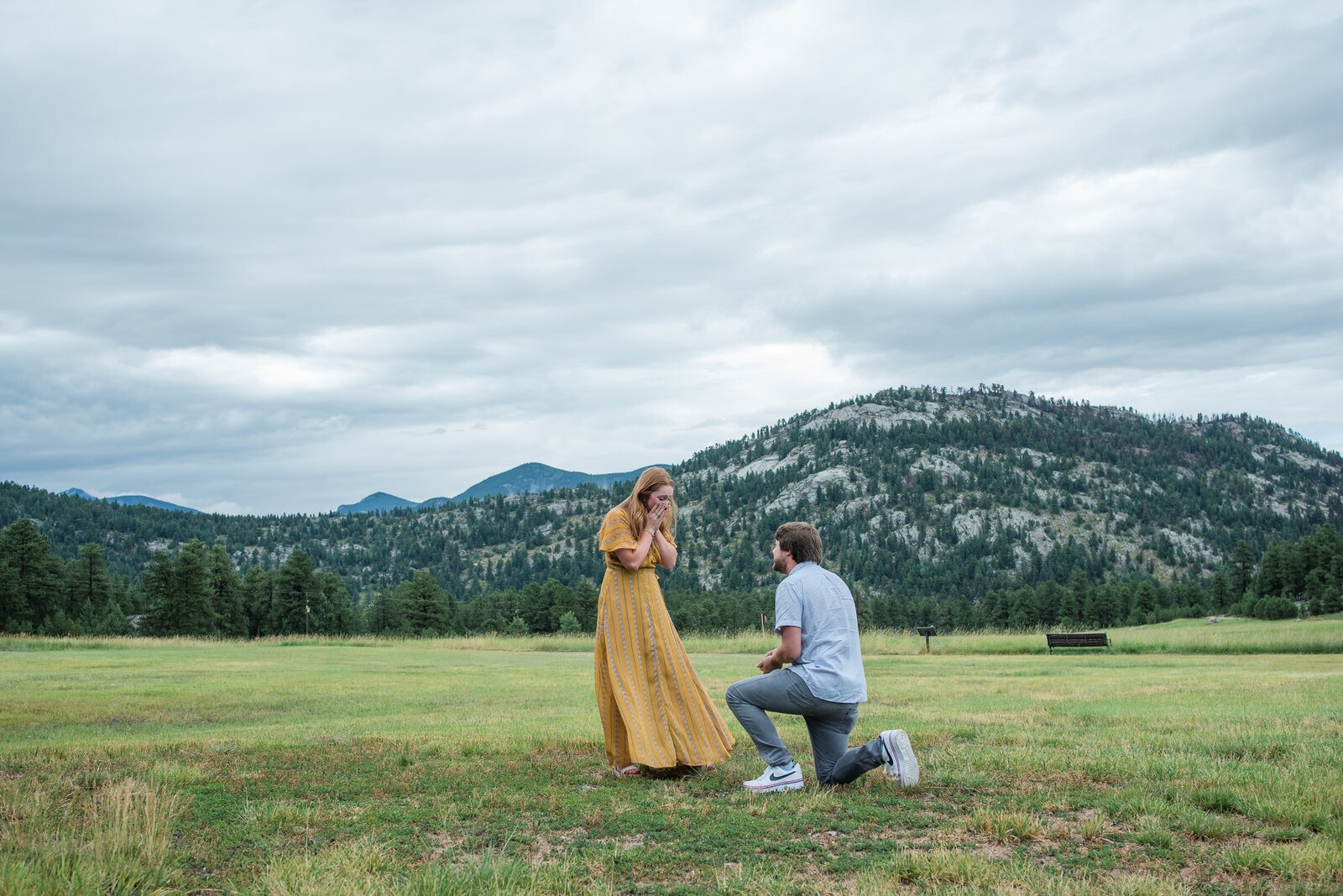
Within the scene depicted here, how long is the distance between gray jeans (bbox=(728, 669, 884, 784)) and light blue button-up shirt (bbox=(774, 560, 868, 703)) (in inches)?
4.2

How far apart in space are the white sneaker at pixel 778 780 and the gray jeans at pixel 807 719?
0.22 ft

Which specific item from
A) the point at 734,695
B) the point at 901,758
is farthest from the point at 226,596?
the point at 901,758

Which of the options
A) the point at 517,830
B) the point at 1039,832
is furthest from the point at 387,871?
the point at 1039,832

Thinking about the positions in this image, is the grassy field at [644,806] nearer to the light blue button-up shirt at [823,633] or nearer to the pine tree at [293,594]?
the light blue button-up shirt at [823,633]

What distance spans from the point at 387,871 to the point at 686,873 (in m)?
1.55

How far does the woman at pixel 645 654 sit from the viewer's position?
7.29 meters

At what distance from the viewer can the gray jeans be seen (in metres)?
6.42

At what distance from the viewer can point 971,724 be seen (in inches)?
398

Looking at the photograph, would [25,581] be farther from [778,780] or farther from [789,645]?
[789,645]

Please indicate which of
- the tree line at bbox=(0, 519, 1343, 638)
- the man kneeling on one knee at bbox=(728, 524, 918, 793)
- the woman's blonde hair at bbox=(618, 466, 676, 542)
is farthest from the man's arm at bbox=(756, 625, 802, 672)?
the tree line at bbox=(0, 519, 1343, 638)

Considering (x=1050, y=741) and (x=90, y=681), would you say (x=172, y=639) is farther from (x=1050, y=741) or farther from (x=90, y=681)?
(x=1050, y=741)

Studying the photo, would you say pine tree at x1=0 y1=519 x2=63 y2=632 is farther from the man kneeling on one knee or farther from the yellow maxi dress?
the man kneeling on one knee

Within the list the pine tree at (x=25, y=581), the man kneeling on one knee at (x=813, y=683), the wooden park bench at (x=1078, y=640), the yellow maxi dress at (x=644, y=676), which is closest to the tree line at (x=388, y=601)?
the pine tree at (x=25, y=581)

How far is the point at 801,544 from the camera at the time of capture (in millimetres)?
6684
